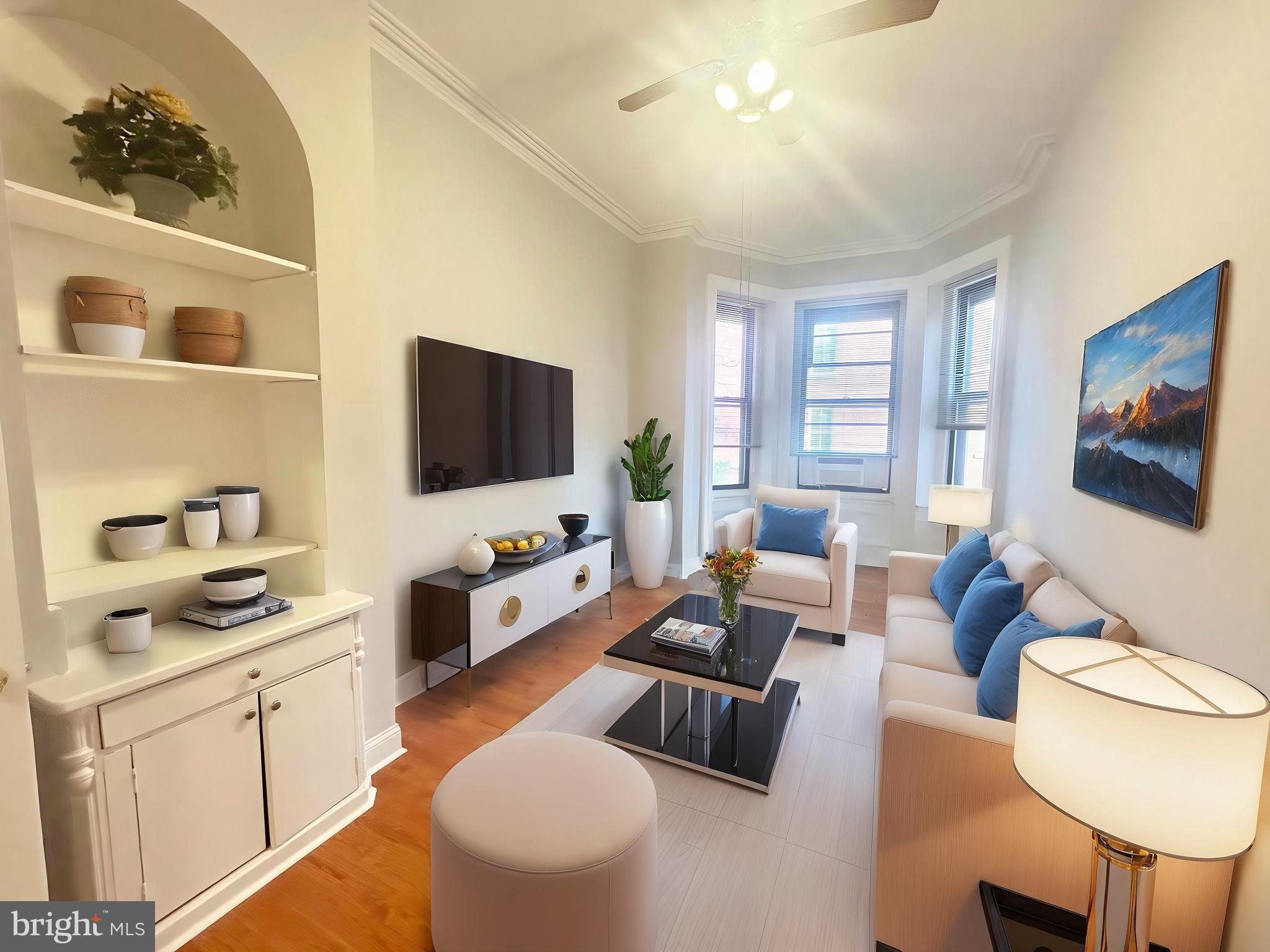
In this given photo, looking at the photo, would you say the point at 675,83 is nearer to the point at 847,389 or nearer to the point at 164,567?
the point at 164,567

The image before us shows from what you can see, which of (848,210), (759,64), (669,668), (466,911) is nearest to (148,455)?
(466,911)

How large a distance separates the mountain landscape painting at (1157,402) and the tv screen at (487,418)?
2.86 m

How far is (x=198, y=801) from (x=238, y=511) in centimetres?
88

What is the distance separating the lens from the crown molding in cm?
244

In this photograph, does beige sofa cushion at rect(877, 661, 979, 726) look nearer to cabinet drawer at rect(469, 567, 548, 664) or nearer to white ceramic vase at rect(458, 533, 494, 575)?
cabinet drawer at rect(469, 567, 548, 664)

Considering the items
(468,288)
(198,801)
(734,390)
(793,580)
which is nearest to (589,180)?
(468,288)

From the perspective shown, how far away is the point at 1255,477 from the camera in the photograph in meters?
1.17

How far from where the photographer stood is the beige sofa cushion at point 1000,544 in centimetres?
286

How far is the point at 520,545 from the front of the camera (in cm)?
308

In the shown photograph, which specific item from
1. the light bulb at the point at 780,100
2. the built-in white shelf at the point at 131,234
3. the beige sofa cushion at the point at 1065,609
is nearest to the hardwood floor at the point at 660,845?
the beige sofa cushion at the point at 1065,609

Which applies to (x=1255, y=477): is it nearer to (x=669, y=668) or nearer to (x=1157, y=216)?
(x=1157, y=216)

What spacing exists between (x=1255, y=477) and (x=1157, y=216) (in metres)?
1.09

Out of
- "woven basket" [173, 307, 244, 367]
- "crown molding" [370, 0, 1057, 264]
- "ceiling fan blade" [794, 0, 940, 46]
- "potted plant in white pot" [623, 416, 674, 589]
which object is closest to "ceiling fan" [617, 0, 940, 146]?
"ceiling fan blade" [794, 0, 940, 46]

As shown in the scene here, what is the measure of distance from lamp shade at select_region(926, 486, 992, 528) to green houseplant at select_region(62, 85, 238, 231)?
3816 millimetres
